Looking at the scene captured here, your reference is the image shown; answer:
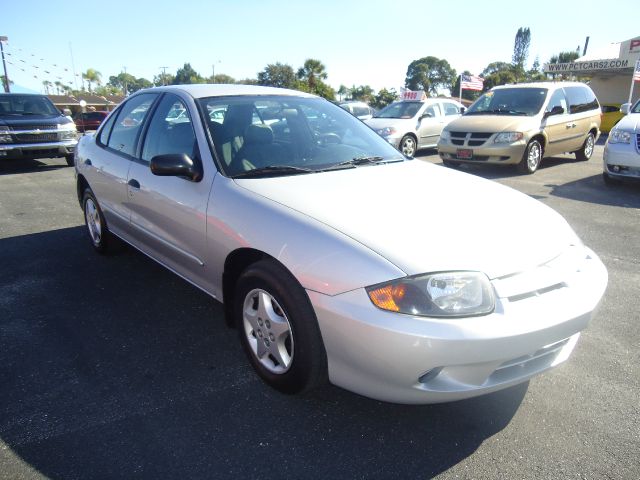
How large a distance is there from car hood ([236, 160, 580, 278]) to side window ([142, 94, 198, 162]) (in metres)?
0.70

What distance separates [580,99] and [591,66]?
20.3 m

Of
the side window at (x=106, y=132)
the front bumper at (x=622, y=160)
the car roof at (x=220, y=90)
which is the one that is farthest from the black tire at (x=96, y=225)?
the front bumper at (x=622, y=160)

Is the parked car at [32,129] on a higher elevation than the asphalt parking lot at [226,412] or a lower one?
higher

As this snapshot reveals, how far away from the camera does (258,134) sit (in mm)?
3141

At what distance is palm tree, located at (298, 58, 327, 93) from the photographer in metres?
53.6

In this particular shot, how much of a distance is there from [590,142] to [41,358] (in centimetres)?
1149

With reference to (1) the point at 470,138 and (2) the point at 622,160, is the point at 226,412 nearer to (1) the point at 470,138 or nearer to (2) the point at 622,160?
(2) the point at 622,160

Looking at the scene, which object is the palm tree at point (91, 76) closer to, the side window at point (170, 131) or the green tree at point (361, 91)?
the green tree at point (361, 91)

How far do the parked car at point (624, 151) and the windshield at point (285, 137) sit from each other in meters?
5.40

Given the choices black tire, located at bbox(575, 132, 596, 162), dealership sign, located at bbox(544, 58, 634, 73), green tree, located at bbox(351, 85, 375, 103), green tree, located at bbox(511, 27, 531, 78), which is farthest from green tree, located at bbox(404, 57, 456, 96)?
black tire, located at bbox(575, 132, 596, 162)

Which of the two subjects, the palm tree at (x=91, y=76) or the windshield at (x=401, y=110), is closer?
the windshield at (x=401, y=110)

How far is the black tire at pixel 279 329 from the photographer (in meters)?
2.17

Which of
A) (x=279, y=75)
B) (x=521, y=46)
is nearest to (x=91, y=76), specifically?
(x=279, y=75)

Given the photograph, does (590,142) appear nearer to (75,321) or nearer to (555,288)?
(555,288)
